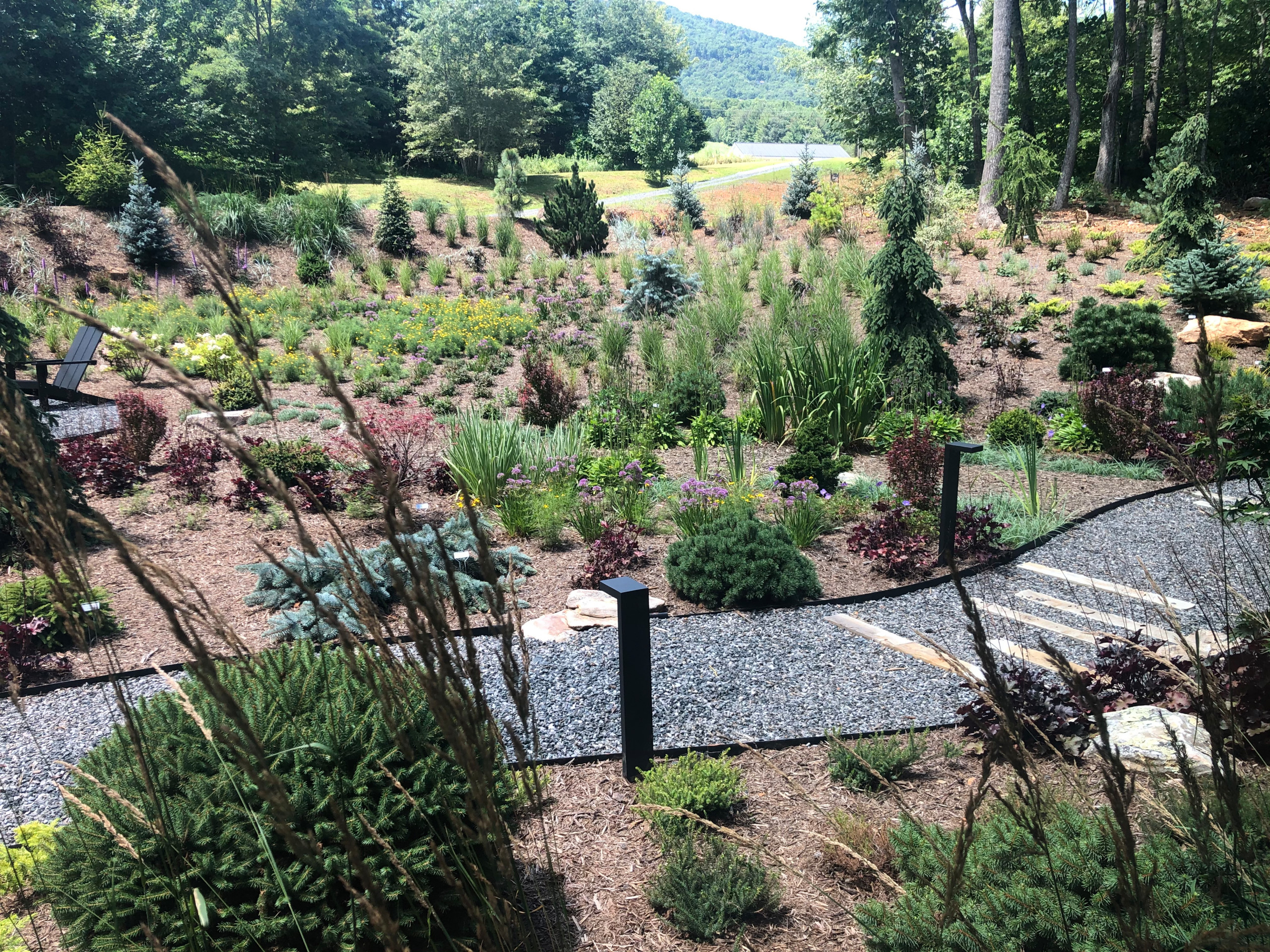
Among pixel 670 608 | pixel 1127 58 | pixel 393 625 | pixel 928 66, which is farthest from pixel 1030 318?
pixel 928 66

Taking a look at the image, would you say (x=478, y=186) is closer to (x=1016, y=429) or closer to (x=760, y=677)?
(x=1016, y=429)

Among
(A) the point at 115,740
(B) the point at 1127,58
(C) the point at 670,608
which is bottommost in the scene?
(C) the point at 670,608

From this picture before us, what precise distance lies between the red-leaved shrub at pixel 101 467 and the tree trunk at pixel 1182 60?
2346cm

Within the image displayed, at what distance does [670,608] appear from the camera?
16.4ft

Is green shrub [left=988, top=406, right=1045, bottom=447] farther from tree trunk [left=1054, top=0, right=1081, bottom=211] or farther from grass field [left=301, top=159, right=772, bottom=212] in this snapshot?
grass field [left=301, top=159, right=772, bottom=212]

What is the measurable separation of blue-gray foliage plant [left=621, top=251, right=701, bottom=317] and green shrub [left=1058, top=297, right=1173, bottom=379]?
541 cm

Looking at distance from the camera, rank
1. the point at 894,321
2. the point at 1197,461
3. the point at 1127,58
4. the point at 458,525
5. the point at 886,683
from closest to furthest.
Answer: the point at 886,683 → the point at 458,525 → the point at 1197,461 → the point at 894,321 → the point at 1127,58

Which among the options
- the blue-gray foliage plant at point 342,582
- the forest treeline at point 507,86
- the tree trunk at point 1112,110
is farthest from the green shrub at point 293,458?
the tree trunk at point 1112,110

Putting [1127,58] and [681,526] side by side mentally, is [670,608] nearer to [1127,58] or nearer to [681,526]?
[681,526]

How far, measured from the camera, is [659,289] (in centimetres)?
1270

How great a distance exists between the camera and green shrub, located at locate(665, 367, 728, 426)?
8.69 m

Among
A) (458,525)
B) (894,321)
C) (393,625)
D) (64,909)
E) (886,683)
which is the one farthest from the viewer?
(894,321)

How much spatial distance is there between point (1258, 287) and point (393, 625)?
11.5m

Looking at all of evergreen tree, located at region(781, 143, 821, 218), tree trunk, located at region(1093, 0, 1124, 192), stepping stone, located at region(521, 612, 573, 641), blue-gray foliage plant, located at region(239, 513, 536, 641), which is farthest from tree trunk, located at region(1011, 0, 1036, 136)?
stepping stone, located at region(521, 612, 573, 641)
